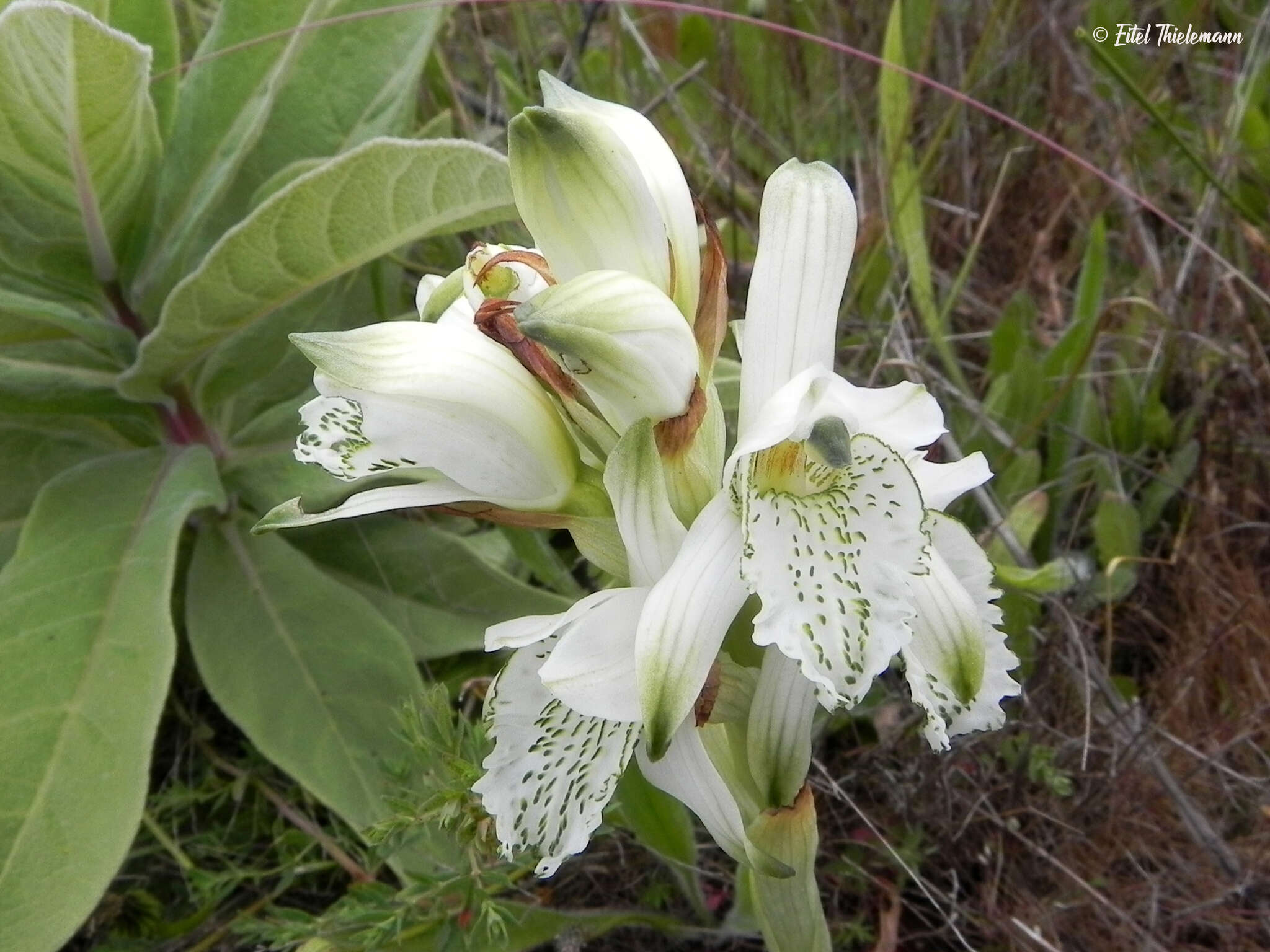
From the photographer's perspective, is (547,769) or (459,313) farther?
(459,313)

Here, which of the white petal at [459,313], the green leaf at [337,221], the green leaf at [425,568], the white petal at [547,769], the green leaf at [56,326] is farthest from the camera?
the green leaf at [425,568]

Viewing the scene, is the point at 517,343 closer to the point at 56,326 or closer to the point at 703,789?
the point at 703,789

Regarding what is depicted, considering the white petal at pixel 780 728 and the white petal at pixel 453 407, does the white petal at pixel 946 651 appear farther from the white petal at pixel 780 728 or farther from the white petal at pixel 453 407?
the white petal at pixel 453 407

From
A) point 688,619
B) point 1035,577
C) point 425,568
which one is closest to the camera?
point 688,619

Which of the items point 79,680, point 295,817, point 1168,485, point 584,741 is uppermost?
point 584,741

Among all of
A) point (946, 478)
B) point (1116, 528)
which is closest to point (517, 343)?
point (946, 478)

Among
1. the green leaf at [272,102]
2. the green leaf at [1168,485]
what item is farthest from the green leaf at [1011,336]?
the green leaf at [272,102]

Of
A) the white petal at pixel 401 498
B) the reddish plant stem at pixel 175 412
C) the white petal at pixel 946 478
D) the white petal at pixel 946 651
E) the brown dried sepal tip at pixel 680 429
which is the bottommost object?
the reddish plant stem at pixel 175 412
